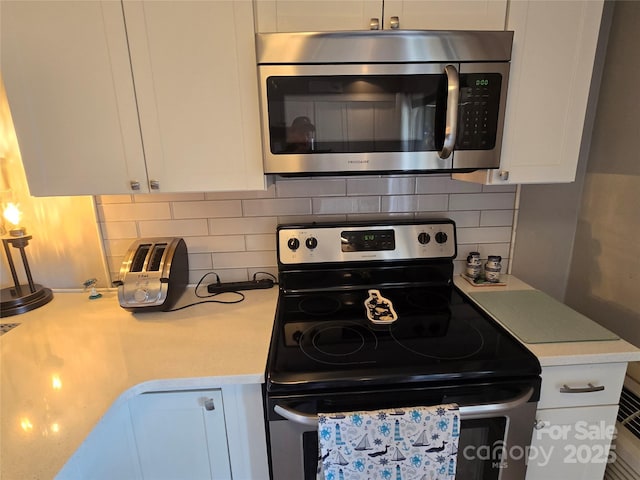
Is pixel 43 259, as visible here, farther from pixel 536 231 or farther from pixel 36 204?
pixel 536 231

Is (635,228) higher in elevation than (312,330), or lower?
higher

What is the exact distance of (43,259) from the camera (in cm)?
152

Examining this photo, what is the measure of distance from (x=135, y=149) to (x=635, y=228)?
177 cm

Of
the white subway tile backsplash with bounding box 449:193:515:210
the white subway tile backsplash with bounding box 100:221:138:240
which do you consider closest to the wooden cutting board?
the white subway tile backsplash with bounding box 449:193:515:210

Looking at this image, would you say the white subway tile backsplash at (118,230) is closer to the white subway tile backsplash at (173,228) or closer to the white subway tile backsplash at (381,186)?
the white subway tile backsplash at (173,228)

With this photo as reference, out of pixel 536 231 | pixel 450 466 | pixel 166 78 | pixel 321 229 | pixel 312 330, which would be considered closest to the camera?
pixel 450 466

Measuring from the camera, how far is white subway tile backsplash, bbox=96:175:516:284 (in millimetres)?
1466

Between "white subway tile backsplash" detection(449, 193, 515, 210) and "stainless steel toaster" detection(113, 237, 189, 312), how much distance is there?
1.18 metres

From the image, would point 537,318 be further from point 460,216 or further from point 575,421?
point 460,216

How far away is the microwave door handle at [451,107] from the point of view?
3.34 ft

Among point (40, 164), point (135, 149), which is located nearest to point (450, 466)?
point (135, 149)

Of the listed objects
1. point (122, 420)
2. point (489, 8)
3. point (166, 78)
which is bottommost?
point (122, 420)

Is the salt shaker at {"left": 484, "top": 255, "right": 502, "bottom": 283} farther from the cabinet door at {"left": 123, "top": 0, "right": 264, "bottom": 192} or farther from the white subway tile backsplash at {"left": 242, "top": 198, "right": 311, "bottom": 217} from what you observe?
the cabinet door at {"left": 123, "top": 0, "right": 264, "bottom": 192}

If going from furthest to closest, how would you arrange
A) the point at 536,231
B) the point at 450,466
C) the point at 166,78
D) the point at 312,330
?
1. the point at 536,231
2. the point at 312,330
3. the point at 166,78
4. the point at 450,466
